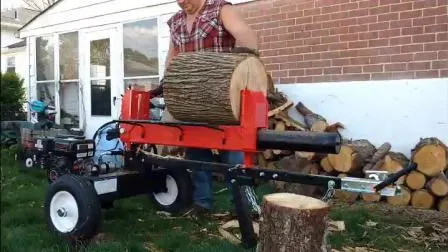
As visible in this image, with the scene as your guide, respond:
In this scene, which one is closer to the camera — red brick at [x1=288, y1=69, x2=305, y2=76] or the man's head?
the man's head

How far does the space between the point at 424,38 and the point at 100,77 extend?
5.91 meters

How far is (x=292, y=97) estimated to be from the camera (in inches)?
254

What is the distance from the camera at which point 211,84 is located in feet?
10.9

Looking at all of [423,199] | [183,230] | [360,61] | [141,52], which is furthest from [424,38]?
[141,52]

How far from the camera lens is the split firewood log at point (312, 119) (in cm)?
587

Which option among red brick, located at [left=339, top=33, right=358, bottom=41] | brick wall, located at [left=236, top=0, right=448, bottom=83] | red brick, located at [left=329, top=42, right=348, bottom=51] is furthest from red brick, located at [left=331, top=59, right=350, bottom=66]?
red brick, located at [left=339, top=33, right=358, bottom=41]

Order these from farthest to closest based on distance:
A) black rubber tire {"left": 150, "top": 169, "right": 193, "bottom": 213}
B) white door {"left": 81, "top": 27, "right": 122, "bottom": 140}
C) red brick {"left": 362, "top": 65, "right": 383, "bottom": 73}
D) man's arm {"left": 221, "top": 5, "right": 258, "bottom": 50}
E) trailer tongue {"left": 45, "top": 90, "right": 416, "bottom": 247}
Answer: white door {"left": 81, "top": 27, "right": 122, "bottom": 140}
red brick {"left": 362, "top": 65, "right": 383, "bottom": 73}
black rubber tire {"left": 150, "top": 169, "right": 193, "bottom": 213}
man's arm {"left": 221, "top": 5, "right": 258, "bottom": 50}
trailer tongue {"left": 45, "top": 90, "right": 416, "bottom": 247}

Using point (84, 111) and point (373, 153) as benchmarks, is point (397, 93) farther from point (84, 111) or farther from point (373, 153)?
point (84, 111)

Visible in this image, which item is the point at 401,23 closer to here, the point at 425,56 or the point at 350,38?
the point at 425,56

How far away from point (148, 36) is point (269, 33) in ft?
8.28

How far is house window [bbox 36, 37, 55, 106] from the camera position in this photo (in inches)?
410

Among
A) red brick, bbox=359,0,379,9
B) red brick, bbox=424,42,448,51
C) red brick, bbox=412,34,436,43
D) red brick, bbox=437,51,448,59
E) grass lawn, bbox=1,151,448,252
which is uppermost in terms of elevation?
red brick, bbox=359,0,379,9

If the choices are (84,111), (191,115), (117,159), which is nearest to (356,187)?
(191,115)

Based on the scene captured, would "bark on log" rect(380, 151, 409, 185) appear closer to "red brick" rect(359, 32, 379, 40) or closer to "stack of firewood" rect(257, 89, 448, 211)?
"stack of firewood" rect(257, 89, 448, 211)
